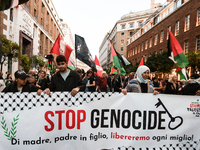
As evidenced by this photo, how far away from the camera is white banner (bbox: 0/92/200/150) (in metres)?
2.59

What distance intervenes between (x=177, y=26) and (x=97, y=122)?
26.6 meters

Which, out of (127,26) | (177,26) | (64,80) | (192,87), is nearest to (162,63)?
(177,26)

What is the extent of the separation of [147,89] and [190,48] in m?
20.7

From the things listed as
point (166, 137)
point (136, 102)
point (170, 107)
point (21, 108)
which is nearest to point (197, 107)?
point (170, 107)

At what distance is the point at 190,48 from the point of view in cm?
2066

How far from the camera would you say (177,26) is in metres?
24.7

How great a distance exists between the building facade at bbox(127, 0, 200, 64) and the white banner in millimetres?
20458

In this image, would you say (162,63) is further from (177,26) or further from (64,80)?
(64,80)

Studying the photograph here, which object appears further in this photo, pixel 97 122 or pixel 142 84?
pixel 142 84

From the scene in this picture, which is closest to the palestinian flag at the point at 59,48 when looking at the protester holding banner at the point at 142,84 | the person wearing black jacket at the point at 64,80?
the person wearing black jacket at the point at 64,80

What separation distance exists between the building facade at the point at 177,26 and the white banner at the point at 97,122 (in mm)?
20458

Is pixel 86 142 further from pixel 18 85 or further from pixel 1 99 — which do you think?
pixel 18 85

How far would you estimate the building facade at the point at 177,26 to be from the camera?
2004cm

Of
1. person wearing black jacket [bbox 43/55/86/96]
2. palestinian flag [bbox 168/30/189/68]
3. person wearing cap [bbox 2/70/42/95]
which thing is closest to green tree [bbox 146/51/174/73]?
palestinian flag [bbox 168/30/189/68]
